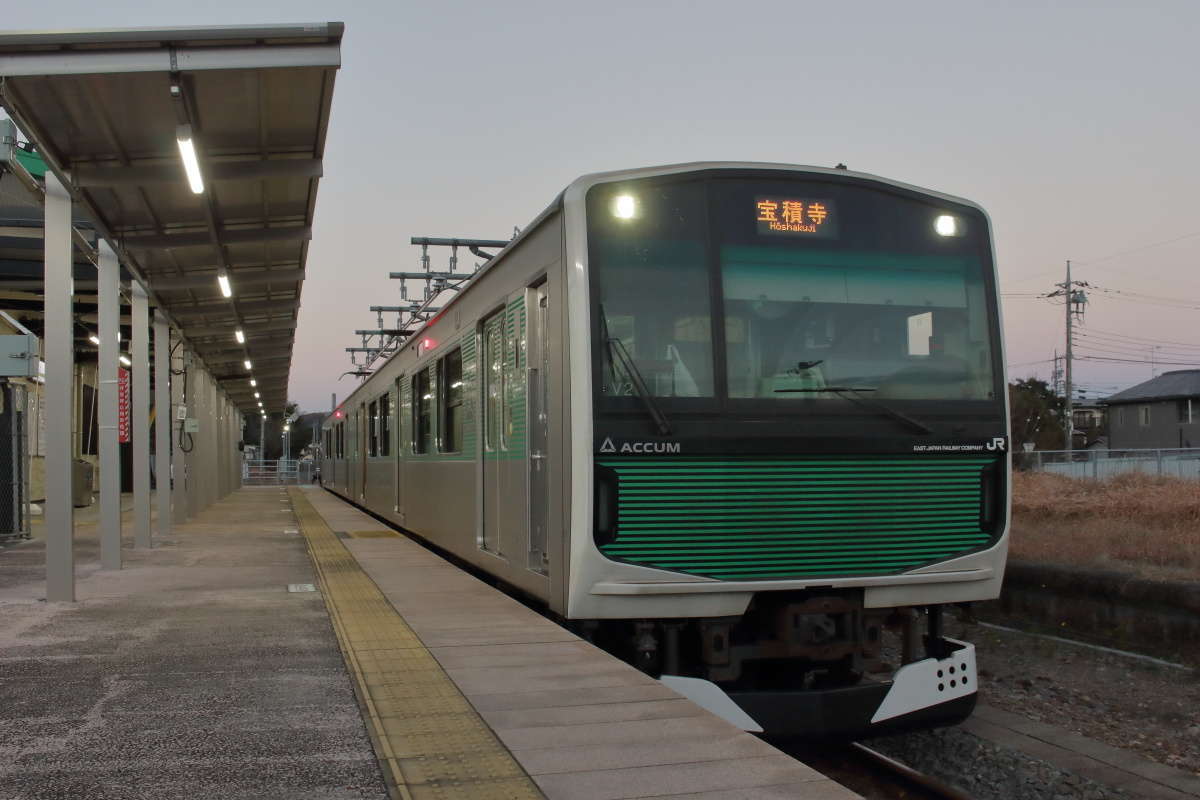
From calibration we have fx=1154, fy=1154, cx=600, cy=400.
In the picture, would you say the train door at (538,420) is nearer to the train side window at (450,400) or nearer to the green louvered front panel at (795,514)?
the green louvered front panel at (795,514)

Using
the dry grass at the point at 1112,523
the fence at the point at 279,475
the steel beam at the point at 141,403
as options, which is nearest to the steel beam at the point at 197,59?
the steel beam at the point at 141,403

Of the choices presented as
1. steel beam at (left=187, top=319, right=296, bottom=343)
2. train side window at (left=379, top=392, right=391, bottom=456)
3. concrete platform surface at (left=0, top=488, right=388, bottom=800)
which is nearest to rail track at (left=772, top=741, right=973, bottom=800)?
concrete platform surface at (left=0, top=488, right=388, bottom=800)

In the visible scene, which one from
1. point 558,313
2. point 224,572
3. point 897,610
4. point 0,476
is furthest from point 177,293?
point 897,610

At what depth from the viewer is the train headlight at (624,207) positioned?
6188 mm

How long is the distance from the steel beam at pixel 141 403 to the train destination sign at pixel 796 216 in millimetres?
9198

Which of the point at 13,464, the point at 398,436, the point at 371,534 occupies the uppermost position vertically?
the point at 398,436

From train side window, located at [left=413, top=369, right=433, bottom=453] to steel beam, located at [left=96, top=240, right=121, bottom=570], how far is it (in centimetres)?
303

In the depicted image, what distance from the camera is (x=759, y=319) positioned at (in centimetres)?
621

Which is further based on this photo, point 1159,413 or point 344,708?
point 1159,413

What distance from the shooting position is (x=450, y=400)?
10711 millimetres

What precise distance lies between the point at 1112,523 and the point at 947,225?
11672 mm

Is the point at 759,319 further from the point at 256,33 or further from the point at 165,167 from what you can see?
the point at 165,167

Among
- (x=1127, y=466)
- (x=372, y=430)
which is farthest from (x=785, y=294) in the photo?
(x=1127, y=466)

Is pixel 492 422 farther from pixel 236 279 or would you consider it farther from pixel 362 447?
pixel 362 447
